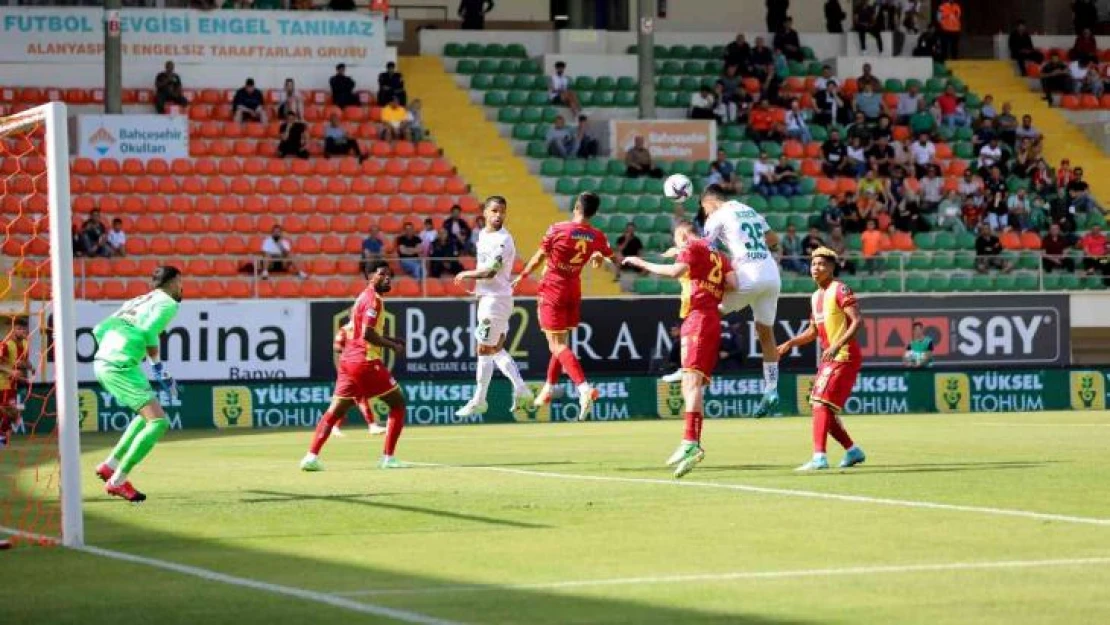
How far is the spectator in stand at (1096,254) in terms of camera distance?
40469mm

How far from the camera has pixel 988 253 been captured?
41125mm

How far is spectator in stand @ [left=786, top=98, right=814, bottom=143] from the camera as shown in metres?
45.2

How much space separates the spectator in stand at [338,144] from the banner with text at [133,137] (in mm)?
2918

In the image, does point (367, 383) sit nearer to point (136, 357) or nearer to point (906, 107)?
point (136, 357)

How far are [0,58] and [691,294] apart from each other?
28.1 m

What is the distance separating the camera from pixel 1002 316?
132ft

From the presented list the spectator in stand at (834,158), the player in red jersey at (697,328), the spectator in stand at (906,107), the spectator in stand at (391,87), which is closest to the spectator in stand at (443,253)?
the spectator in stand at (391,87)

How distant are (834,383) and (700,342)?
1.37 metres

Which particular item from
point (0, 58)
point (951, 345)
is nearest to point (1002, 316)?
point (951, 345)

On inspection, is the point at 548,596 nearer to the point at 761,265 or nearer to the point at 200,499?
the point at 200,499

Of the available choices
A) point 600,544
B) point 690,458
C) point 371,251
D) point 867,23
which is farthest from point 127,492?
point 867,23

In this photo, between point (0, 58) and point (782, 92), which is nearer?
point (0, 58)

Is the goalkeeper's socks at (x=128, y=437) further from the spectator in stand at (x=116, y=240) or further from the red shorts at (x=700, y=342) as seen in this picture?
the spectator in stand at (x=116, y=240)

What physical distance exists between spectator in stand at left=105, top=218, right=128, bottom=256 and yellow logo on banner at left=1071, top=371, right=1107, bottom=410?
18084mm
